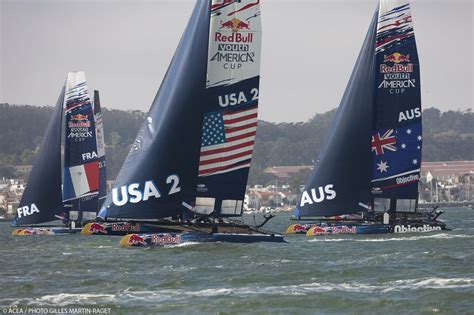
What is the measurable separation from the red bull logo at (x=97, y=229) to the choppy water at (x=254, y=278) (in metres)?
1.28

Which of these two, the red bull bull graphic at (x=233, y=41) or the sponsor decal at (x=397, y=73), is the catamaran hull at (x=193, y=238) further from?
the sponsor decal at (x=397, y=73)

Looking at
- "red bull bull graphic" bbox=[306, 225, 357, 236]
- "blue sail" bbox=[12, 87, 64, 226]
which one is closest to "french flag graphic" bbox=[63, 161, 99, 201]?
"blue sail" bbox=[12, 87, 64, 226]

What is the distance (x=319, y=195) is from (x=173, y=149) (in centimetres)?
1181

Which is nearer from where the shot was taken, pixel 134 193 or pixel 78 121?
pixel 134 193

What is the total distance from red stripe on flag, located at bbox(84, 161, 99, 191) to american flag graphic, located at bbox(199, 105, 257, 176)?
60.0 feet

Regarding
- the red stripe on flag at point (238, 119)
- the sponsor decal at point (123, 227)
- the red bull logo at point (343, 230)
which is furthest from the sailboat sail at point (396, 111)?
the sponsor decal at point (123, 227)

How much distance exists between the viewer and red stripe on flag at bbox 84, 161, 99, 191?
6275 centimetres

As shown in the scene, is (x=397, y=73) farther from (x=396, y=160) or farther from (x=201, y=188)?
(x=201, y=188)

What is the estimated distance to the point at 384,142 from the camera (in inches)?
2138

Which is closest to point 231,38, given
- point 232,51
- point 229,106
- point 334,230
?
point 232,51

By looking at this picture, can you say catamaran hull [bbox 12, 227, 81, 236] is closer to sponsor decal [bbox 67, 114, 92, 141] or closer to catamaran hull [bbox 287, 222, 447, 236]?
sponsor decal [bbox 67, 114, 92, 141]

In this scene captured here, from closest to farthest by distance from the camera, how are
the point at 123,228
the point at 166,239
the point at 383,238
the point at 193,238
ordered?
the point at 193,238 → the point at 166,239 → the point at 123,228 → the point at 383,238

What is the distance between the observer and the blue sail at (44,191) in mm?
60906

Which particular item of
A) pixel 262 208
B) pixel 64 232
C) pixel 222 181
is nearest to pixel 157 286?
pixel 222 181
